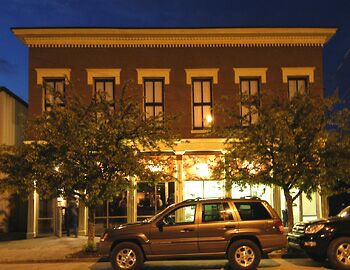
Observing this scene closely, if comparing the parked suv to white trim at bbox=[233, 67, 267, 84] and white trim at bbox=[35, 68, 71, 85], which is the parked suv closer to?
white trim at bbox=[233, 67, 267, 84]

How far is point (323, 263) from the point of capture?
13344 mm

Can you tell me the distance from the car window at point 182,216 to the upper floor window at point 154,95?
8.53 metres

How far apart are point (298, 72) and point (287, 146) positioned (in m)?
7.81

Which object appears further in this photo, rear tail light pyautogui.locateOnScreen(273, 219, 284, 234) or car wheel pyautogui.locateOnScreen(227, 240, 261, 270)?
rear tail light pyautogui.locateOnScreen(273, 219, 284, 234)

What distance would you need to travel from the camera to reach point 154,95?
21.8m

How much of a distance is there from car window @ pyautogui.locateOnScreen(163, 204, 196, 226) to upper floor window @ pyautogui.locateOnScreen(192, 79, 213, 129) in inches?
326

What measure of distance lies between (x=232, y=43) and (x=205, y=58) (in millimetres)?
1379

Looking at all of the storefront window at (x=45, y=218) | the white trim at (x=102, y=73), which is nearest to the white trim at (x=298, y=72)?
the white trim at (x=102, y=73)

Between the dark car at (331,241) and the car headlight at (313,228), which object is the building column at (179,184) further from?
the dark car at (331,241)

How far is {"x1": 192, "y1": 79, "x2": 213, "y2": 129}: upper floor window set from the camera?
21.6 meters

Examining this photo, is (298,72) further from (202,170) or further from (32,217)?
(32,217)

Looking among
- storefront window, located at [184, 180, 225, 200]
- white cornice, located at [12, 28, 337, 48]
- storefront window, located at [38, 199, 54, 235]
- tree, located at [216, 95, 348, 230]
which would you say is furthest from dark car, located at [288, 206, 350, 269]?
storefront window, located at [38, 199, 54, 235]

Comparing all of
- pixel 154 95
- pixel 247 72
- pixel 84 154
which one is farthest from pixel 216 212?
pixel 247 72

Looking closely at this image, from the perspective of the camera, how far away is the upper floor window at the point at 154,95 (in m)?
21.7
